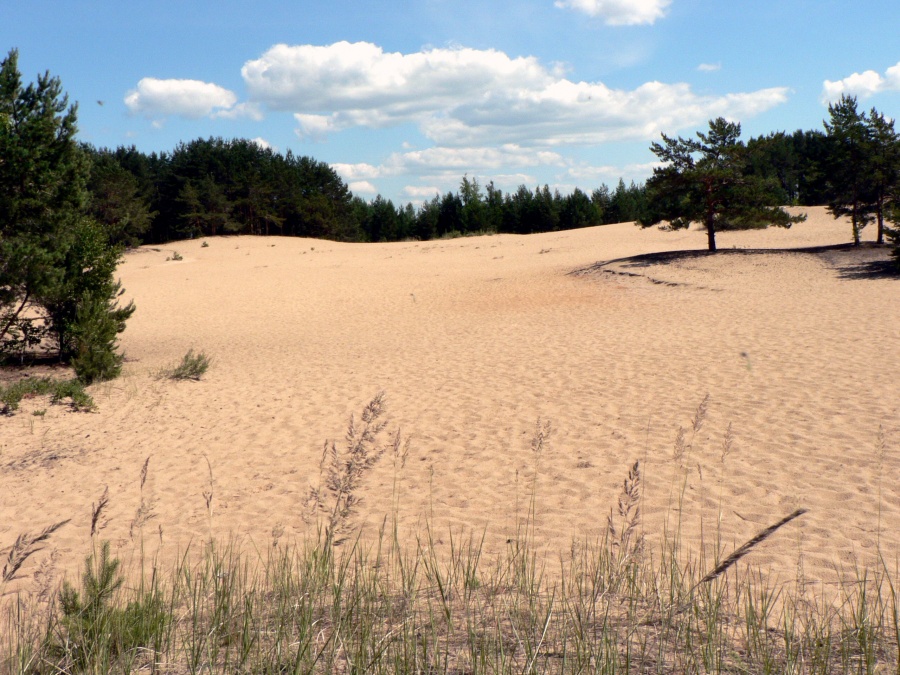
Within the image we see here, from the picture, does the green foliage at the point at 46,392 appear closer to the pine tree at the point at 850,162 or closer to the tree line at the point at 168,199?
the tree line at the point at 168,199

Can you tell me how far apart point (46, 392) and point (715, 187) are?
64.5ft

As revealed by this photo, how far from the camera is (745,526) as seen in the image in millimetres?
5195

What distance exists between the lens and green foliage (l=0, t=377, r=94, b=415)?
962 centimetres

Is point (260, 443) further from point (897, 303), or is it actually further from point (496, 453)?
point (897, 303)

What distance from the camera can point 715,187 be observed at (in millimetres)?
21828

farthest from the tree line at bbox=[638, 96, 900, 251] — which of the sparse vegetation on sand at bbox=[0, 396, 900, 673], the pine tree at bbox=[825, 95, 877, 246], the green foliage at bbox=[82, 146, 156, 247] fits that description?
→ the green foliage at bbox=[82, 146, 156, 247]

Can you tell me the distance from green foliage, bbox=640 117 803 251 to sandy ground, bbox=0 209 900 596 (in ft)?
9.37

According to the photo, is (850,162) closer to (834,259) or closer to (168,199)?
(834,259)

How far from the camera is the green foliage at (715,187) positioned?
843 inches

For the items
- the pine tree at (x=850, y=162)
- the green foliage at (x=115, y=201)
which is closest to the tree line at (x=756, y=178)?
the pine tree at (x=850, y=162)

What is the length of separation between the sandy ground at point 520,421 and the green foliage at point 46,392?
0.66ft

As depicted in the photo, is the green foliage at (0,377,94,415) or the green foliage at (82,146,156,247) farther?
the green foliage at (82,146,156,247)

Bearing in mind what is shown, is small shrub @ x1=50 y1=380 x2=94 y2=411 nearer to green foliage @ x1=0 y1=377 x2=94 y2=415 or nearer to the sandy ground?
green foliage @ x1=0 y1=377 x2=94 y2=415

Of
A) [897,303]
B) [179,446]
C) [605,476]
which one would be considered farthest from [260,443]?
[897,303]
